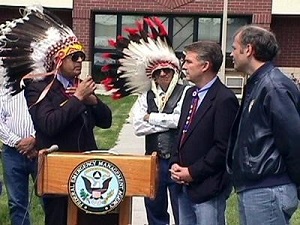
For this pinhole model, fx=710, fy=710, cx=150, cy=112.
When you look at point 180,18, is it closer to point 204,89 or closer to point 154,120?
point 154,120

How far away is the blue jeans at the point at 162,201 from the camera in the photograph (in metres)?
6.05

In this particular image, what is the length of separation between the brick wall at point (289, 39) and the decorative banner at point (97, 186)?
66.7 feet

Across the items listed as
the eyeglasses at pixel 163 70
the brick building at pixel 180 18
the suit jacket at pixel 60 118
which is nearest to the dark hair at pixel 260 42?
the suit jacket at pixel 60 118

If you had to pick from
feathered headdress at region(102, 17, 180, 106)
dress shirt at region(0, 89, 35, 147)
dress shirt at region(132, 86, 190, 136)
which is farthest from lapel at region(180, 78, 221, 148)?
dress shirt at region(0, 89, 35, 147)

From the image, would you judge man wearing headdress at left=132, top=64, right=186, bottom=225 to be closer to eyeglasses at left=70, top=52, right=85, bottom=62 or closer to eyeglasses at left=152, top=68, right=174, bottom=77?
eyeglasses at left=152, top=68, right=174, bottom=77

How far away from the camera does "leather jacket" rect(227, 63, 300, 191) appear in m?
4.10

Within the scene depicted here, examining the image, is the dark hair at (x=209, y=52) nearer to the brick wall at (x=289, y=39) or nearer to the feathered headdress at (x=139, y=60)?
the feathered headdress at (x=139, y=60)

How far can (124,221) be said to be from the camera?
15.2ft

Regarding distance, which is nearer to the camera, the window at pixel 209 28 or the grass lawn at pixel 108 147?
the grass lawn at pixel 108 147

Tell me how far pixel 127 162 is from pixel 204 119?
0.65 m

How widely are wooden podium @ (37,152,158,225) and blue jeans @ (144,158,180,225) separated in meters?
1.55

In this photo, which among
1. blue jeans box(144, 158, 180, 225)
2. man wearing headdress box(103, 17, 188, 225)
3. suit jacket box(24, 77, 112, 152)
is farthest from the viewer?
man wearing headdress box(103, 17, 188, 225)

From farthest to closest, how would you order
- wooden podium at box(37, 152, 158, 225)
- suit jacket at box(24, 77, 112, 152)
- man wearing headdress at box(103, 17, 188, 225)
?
man wearing headdress at box(103, 17, 188, 225), suit jacket at box(24, 77, 112, 152), wooden podium at box(37, 152, 158, 225)

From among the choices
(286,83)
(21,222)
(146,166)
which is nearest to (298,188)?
(286,83)
